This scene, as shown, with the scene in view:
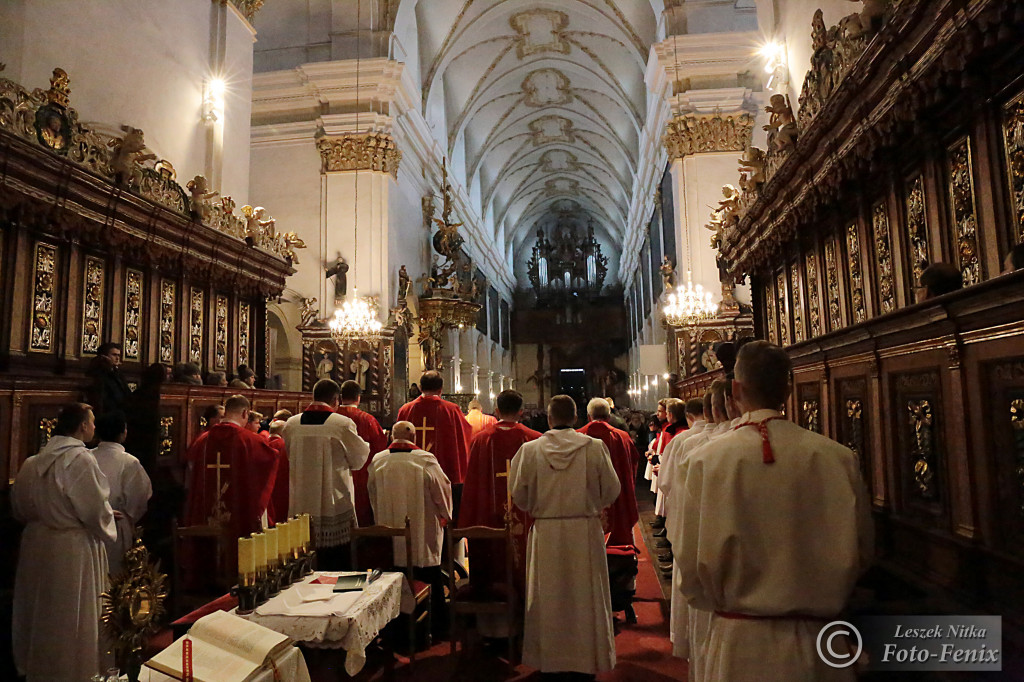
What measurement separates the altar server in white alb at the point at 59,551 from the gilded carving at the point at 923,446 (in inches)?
172

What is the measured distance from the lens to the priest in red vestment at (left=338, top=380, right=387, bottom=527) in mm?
5863

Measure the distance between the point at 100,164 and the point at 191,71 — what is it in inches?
157

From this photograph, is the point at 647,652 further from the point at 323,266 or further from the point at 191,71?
the point at 323,266

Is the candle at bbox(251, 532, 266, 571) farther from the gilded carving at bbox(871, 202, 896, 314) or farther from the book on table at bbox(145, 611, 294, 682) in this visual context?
the gilded carving at bbox(871, 202, 896, 314)

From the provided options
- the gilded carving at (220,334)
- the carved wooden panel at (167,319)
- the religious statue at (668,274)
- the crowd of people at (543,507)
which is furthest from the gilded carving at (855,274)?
the religious statue at (668,274)

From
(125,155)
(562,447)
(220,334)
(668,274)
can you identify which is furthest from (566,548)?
(668,274)

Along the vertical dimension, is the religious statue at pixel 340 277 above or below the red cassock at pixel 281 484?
above

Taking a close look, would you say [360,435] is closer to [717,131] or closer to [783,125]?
[783,125]

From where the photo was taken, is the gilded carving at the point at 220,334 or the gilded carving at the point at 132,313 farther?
the gilded carving at the point at 220,334

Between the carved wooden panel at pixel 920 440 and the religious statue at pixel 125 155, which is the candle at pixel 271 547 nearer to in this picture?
the carved wooden panel at pixel 920 440

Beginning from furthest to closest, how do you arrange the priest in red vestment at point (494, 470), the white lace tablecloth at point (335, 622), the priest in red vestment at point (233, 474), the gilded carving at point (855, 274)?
the priest in red vestment at point (233, 474)
the gilded carving at point (855, 274)
the priest in red vestment at point (494, 470)
the white lace tablecloth at point (335, 622)

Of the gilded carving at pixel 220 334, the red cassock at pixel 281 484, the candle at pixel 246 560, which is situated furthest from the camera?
the gilded carving at pixel 220 334

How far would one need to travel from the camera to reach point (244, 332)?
973 centimetres

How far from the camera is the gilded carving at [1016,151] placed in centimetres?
305
